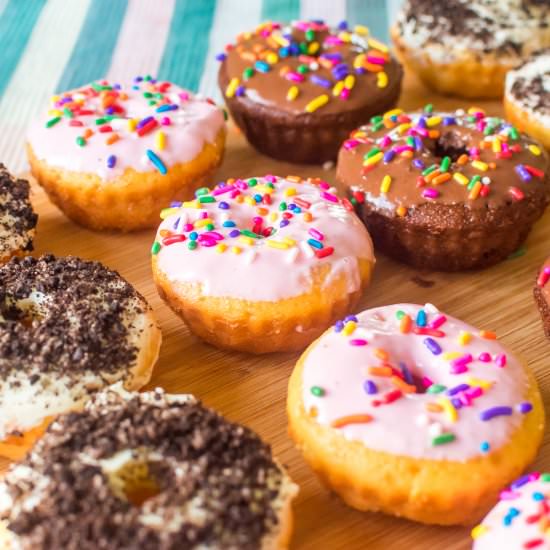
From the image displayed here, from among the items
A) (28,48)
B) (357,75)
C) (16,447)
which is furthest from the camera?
(28,48)

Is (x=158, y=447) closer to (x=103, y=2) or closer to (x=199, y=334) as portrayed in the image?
(x=199, y=334)

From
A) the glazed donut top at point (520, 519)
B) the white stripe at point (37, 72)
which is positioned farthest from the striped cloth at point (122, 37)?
the glazed donut top at point (520, 519)

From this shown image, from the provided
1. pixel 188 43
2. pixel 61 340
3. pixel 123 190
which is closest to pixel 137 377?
pixel 61 340

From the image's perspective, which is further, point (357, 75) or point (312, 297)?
point (357, 75)

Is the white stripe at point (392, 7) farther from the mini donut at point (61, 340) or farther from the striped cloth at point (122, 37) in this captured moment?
the mini donut at point (61, 340)

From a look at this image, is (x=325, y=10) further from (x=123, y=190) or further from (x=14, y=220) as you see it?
(x=14, y=220)

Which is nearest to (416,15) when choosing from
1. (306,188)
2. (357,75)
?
(357,75)
